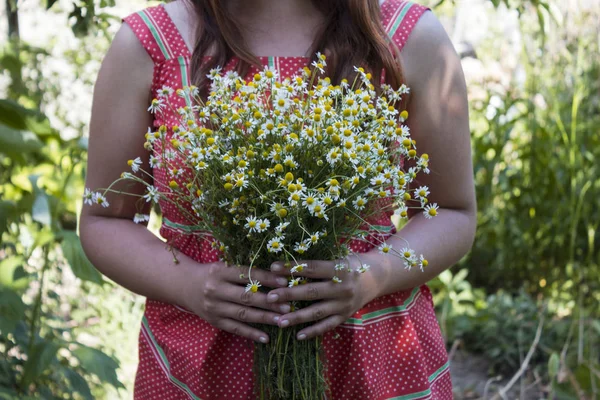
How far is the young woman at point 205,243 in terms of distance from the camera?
150 centimetres

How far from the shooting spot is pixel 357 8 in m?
1.54

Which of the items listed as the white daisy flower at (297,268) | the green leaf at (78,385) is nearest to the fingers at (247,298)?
the white daisy flower at (297,268)

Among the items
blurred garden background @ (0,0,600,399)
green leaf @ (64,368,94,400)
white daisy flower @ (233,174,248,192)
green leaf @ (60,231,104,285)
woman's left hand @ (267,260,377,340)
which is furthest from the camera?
blurred garden background @ (0,0,600,399)

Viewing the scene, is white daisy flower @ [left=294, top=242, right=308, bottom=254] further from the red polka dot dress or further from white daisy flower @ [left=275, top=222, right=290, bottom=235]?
the red polka dot dress

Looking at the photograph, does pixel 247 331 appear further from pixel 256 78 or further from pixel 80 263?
pixel 80 263

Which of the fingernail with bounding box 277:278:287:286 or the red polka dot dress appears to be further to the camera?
the red polka dot dress

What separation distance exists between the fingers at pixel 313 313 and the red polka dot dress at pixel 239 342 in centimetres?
19

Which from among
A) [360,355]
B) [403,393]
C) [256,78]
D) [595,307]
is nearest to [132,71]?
[256,78]

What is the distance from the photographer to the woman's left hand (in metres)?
1.25

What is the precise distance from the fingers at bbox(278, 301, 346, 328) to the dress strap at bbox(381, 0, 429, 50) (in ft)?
1.84

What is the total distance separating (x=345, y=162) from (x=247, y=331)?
36 centimetres

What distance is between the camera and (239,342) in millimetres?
1504

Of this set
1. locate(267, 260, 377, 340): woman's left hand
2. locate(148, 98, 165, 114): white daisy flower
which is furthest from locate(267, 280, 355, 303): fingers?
locate(148, 98, 165, 114): white daisy flower

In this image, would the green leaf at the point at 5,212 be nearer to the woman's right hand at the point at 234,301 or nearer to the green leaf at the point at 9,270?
the green leaf at the point at 9,270
